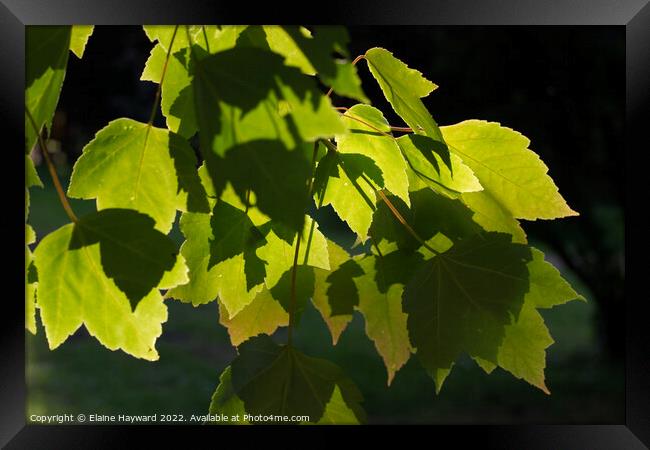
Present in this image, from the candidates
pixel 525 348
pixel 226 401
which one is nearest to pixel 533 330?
pixel 525 348

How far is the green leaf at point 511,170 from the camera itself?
493mm

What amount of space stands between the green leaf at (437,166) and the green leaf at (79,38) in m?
0.22

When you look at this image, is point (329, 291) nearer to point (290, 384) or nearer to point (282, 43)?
point (290, 384)

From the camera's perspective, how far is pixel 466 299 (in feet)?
1.54

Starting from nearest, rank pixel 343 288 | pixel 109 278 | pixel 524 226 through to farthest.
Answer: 1. pixel 109 278
2. pixel 343 288
3. pixel 524 226

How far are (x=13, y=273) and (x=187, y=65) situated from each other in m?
0.23

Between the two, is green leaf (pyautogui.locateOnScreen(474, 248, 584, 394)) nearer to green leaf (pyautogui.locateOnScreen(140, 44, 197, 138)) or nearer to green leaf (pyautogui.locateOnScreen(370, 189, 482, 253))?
green leaf (pyautogui.locateOnScreen(370, 189, 482, 253))

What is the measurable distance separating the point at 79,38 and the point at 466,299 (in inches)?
12.4

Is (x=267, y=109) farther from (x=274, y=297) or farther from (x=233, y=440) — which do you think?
(x=233, y=440)

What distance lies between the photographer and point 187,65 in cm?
43

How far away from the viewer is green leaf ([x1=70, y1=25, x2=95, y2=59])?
1.48ft

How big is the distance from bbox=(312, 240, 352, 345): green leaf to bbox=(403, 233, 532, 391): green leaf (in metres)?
0.08

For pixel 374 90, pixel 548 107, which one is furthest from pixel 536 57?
pixel 374 90

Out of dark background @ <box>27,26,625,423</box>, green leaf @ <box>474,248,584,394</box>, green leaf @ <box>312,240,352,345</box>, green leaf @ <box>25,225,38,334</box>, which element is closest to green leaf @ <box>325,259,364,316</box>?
green leaf @ <box>312,240,352,345</box>
